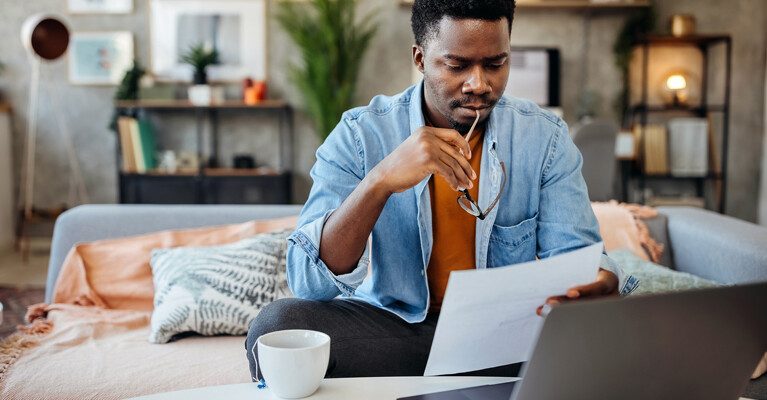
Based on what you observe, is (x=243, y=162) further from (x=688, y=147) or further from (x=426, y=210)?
(x=426, y=210)

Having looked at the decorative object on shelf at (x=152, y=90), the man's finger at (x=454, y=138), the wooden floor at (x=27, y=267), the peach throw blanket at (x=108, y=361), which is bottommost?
the wooden floor at (x=27, y=267)

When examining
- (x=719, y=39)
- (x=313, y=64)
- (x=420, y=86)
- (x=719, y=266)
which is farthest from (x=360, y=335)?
(x=719, y=39)

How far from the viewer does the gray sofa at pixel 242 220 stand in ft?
6.38

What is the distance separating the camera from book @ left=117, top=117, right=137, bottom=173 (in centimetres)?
474

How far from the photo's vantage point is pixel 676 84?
4902 mm

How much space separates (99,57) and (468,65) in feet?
15.0

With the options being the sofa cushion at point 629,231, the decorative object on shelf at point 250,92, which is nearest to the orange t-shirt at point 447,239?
the sofa cushion at point 629,231

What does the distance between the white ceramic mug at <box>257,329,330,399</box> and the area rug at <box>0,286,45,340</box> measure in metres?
2.46

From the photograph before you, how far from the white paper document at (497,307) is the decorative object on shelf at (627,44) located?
4.47 m

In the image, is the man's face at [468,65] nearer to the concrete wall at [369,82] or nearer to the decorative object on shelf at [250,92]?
the decorative object on shelf at [250,92]

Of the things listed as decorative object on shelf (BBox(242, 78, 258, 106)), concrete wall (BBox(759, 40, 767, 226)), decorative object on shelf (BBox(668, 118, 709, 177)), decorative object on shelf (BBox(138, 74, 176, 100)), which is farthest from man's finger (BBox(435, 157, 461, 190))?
concrete wall (BBox(759, 40, 767, 226))

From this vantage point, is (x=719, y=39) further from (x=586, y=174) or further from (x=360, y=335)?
(x=360, y=335)

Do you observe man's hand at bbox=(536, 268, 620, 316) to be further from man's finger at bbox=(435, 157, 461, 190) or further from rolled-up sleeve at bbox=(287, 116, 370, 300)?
rolled-up sleeve at bbox=(287, 116, 370, 300)

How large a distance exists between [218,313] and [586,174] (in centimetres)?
257
